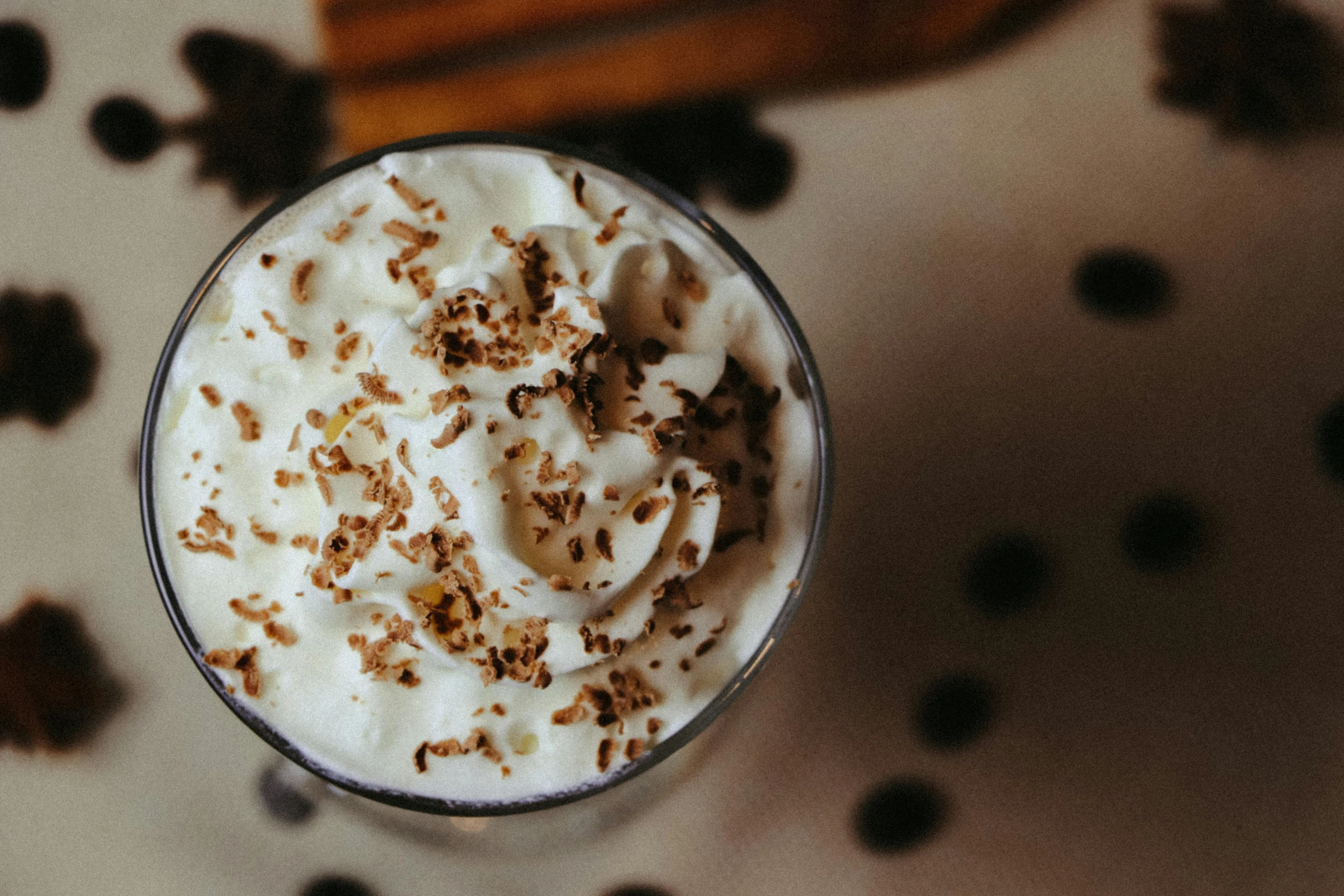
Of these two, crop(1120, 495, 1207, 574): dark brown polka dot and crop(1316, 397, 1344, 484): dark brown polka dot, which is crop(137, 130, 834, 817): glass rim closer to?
crop(1120, 495, 1207, 574): dark brown polka dot

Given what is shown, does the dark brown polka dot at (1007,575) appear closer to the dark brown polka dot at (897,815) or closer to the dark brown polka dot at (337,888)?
the dark brown polka dot at (897,815)

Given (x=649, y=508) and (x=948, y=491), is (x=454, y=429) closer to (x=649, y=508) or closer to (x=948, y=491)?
(x=649, y=508)

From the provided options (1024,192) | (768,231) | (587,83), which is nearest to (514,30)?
(587,83)

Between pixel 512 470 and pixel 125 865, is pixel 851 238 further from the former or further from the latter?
pixel 125 865

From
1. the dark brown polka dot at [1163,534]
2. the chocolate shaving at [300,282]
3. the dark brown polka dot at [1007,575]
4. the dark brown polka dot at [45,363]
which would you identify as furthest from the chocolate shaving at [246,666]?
the dark brown polka dot at [1163,534]

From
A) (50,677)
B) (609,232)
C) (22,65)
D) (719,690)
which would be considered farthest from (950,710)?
(22,65)

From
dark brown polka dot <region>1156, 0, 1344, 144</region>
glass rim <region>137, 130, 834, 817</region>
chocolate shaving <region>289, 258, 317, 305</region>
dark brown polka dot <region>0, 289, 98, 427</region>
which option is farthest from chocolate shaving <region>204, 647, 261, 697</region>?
dark brown polka dot <region>1156, 0, 1344, 144</region>

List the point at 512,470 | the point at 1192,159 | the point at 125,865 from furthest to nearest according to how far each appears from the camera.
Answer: the point at 1192,159 → the point at 125,865 → the point at 512,470
